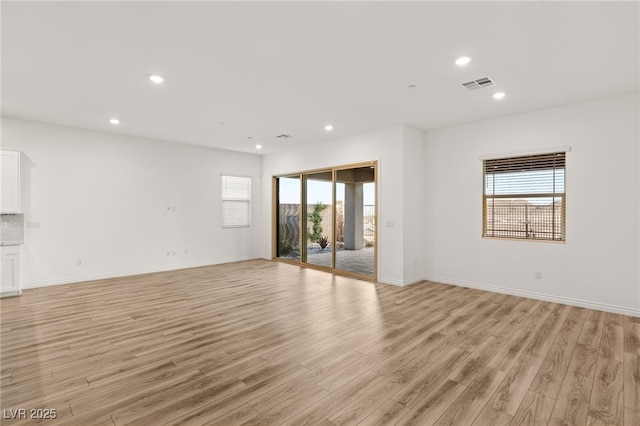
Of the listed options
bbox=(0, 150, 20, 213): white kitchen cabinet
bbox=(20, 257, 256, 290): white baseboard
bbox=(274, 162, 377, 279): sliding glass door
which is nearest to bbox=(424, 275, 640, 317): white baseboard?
bbox=(274, 162, 377, 279): sliding glass door

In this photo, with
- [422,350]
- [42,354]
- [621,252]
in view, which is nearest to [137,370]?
[42,354]

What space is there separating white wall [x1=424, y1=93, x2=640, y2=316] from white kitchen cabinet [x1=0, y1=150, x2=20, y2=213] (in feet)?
23.4

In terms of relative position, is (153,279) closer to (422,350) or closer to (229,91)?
(229,91)

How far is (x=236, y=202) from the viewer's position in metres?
8.24

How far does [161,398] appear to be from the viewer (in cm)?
220

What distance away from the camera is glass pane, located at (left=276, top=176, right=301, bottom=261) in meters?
7.82

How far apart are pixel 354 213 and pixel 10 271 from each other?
617cm

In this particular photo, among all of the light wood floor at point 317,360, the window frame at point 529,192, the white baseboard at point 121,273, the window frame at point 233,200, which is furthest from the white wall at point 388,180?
the white baseboard at point 121,273

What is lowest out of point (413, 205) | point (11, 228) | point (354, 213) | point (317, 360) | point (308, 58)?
point (317, 360)

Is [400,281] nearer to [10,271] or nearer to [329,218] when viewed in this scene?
[329,218]

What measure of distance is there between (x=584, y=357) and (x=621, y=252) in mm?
2128

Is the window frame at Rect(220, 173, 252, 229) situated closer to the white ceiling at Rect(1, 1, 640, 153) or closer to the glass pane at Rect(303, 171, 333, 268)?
the glass pane at Rect(303, 171, 333, 268)

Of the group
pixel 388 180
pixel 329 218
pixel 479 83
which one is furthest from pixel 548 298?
pixel 329 218

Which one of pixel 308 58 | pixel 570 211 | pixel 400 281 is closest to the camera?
pixel 308 58
